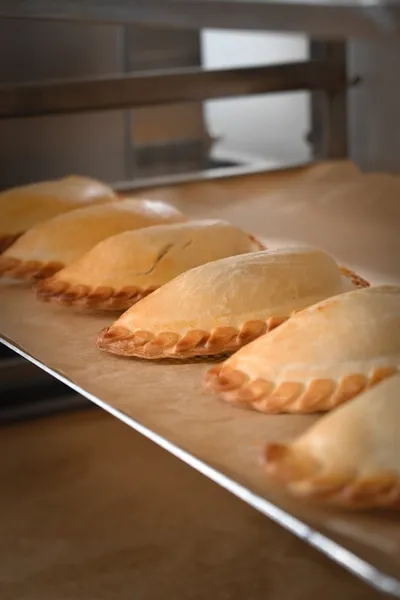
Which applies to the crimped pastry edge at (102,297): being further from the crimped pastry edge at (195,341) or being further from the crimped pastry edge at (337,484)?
the crimped pastry edge at (337,484)

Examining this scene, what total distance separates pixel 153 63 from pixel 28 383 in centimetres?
95

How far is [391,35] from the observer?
0.77 m

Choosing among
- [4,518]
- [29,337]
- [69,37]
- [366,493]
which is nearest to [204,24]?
[29,337]

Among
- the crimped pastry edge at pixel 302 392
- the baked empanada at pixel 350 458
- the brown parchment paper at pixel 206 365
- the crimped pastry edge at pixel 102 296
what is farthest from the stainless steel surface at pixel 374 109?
the baked empanada at pixel 350 458

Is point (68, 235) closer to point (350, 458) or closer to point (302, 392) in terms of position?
point (302, 392)

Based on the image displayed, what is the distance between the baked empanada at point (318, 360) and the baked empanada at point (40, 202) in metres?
0.62

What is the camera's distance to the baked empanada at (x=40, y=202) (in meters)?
1.40

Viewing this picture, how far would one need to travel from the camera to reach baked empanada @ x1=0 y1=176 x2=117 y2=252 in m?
1.40

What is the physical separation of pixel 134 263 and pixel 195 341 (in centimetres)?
23

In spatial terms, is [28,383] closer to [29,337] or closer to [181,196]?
[181,196]

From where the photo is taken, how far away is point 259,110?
8.88ft

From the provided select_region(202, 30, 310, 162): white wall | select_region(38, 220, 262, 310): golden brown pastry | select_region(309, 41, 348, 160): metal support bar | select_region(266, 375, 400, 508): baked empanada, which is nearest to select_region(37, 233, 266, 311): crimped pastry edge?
select_region(38, 220, 262, 310): golden brown pastry

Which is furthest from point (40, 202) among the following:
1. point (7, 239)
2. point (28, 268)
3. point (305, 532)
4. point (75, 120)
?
point (305, 532)

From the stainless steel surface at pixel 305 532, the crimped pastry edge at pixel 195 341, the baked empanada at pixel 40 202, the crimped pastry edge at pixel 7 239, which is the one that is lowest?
the stainless steel surface at pixel 305 532
